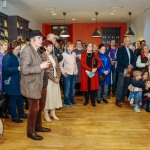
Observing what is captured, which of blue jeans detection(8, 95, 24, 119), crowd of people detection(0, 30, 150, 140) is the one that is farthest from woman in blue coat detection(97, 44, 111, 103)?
blue jeans detection(8, 95, 24, 119)

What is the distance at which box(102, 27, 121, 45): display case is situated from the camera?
1188cm

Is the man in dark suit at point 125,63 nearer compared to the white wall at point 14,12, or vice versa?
the man in dark suit at point 125,63

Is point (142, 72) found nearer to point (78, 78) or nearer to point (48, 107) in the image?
point (78, 78)

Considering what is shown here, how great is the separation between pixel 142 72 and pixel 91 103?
1.30 meters

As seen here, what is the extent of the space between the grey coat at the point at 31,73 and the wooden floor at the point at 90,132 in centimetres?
69

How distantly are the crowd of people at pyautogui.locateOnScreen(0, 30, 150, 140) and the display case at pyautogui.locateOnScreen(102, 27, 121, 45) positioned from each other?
5793 mm

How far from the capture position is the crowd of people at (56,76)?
9.65 ft


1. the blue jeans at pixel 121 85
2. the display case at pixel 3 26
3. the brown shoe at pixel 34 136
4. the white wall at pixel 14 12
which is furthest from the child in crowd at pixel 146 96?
the white wall at pixel 14 12

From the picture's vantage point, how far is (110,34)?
11922 millimetres

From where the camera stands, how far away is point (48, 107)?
3828 millimetres

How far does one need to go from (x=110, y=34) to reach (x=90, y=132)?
9.07 m

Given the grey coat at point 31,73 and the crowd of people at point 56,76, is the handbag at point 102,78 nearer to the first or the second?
the crowd of people at point 56,76

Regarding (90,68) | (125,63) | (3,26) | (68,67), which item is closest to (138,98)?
(125,63)

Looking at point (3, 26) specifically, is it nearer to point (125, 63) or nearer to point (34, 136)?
point (125, 63)
